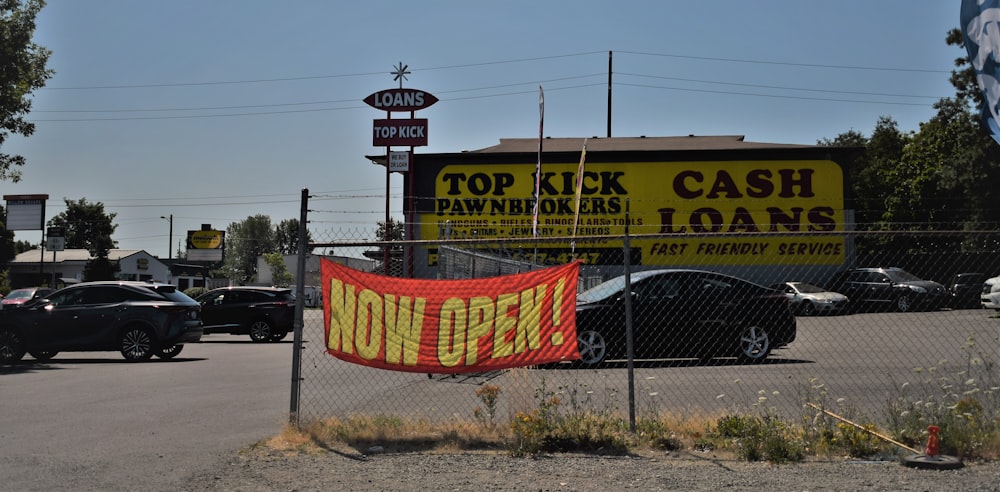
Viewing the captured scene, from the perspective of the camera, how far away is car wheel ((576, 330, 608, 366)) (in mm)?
13562

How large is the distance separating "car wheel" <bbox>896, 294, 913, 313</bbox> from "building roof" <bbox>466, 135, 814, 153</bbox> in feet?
44.6

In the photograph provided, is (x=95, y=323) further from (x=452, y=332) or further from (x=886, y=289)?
(x=886, y=289)

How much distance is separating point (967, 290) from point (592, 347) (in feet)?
65.8

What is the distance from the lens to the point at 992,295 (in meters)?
22.9

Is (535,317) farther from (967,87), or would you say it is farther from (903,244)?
(903,244)

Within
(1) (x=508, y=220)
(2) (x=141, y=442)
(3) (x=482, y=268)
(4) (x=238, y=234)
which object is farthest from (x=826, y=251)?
(4) (x=238, y=234)

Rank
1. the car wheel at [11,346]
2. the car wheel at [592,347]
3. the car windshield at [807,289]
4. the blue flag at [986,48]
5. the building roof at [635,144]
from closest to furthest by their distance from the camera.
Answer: the blue flag at [986,48] → the car wheel at [592,347] → the car wheel at [11,346] → the car windshield at [807,289] → the building roof at [635,144]

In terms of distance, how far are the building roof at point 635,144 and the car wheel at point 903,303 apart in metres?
13.6

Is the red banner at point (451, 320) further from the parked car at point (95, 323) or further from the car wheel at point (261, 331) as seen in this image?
the car wheel at point (261, 331)

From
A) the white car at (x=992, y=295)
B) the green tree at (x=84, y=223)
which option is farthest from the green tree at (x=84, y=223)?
the white car at (x=992, y=295)

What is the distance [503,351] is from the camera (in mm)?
8172

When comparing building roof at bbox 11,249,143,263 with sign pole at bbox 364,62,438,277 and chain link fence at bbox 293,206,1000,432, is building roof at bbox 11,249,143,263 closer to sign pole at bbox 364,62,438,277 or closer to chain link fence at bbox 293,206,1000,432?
sign pole at bbox 364,62,438,277

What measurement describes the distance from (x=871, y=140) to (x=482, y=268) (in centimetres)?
6082

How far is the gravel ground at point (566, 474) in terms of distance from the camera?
6.39m
